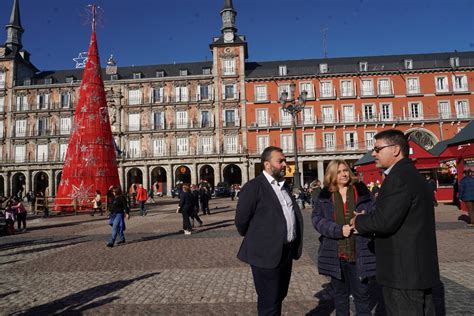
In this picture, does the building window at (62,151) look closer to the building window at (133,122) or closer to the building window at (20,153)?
the building window at (20,153)

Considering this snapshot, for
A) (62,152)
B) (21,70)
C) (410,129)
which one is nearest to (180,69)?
(62,152)

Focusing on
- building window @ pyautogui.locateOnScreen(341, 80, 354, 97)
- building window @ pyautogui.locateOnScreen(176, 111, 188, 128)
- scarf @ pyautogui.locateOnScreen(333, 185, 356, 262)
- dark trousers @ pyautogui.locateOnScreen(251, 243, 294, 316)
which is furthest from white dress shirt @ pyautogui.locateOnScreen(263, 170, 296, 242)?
building window @ pyautogui.locateOnScreen(341, 80, 354, 97)

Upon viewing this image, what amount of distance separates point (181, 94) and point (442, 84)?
28.8m

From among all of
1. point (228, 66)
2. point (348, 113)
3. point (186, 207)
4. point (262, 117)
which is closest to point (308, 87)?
point (348, 113)

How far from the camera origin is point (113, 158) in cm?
1766

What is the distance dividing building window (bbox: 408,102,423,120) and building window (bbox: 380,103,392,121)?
79.3 inches

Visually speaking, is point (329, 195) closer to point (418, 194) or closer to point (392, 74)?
point (418, 194)

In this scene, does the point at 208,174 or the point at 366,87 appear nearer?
the point at 366,87

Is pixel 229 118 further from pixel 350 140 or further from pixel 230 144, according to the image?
pixel 350 140

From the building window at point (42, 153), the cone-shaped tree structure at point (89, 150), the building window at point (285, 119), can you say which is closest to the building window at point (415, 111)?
the building window at point (285, 119)

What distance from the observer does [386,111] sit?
36.2 m

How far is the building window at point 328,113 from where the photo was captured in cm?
3634

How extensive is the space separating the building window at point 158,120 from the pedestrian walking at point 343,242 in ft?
119

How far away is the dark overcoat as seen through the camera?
9.07 ft
